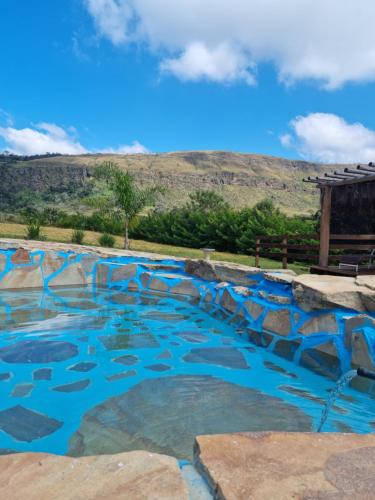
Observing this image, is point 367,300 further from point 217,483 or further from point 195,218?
point 195,218

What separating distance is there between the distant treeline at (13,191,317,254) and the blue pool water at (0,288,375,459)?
7432mm

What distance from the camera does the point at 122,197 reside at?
1195 cm

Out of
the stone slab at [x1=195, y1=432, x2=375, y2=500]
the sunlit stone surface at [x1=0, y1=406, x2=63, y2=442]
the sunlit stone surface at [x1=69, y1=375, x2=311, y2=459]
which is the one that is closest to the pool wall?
the sunlit stone surface at [x1=69, y1=375, x2=311, y2=459]

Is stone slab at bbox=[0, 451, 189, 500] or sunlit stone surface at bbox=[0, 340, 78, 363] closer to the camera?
stone slab at bbox=[0, 451, 189, 500]

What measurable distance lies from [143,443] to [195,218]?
14.3 m

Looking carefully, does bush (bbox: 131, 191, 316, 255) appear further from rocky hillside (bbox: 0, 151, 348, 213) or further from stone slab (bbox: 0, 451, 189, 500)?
rocky hillside (bbox: 0, 151, 348, 213)

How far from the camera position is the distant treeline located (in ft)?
44.3

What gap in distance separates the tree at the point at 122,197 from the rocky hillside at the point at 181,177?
77.3 feet

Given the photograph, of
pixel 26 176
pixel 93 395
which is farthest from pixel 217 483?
pixel 26 176

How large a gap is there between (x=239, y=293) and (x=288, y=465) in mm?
4077

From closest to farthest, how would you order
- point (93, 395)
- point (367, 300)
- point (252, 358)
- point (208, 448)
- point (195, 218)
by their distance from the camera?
point (208, 448) < point (93, 395) < point (367, 300) < point (252, 358) < point (195, 218)

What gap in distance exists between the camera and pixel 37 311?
18.6 ft

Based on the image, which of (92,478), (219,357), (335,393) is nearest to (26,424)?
(92,478)

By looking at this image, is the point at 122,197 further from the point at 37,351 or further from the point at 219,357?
the point at 219,357
